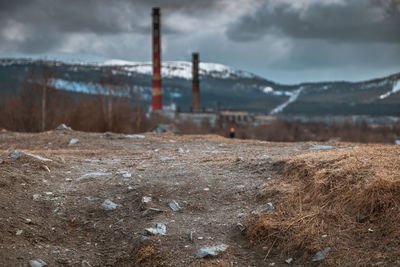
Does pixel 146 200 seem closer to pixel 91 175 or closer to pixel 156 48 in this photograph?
pixel 91 175

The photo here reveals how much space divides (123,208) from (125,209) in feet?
0.13

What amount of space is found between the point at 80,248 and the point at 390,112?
90.2 metres

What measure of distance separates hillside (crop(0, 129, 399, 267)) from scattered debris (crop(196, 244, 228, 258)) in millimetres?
16

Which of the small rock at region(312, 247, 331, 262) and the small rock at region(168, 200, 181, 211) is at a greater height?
the small rock at region(168, 200, 181, 211)

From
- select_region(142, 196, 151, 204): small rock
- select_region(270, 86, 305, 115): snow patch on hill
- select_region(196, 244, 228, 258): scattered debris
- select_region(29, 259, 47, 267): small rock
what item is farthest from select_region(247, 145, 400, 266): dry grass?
select_region(270, 86, 305, 115): snow patch on hill

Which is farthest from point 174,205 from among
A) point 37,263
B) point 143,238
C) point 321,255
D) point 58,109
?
point 58,109

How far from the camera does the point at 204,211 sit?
5.16m

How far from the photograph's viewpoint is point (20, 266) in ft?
13.0

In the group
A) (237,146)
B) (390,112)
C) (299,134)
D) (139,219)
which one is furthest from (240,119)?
(139,219)

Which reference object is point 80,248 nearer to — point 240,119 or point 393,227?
point 393,227

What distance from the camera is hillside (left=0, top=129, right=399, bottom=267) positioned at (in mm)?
4148

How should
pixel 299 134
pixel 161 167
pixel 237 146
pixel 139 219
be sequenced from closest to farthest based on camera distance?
pixel 139 219 → pixel 161 167 → pixel 237 146 → pixel 299 134

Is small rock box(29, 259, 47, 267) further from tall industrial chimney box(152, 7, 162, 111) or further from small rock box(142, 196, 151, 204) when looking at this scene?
tall industrial chimney box(152, 7, 162, 111)

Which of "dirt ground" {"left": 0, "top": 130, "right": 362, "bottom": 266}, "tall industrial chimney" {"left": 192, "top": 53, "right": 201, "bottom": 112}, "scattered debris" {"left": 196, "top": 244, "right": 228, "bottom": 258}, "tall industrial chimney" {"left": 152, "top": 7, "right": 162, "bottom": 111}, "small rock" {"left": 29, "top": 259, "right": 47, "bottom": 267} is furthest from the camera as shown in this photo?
"tall industrial chimney" {"left": 192, "top": 53, "right": 201, "bottom": 112}
